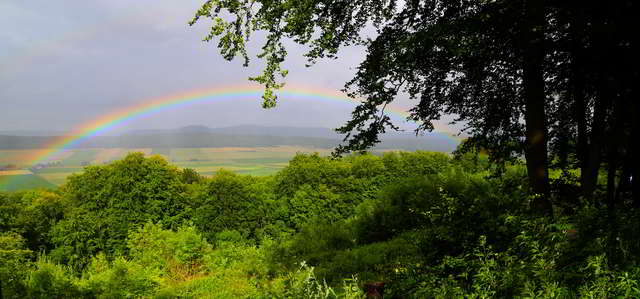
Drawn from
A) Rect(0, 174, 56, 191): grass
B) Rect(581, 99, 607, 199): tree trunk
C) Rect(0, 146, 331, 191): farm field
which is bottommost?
Rect(0, 146, 331, 191): farm field

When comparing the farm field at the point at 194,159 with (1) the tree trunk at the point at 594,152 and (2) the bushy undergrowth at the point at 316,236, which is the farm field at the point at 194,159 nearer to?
(2) the bushy undergrowth at the point at 316,236

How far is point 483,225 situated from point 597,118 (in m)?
4.20

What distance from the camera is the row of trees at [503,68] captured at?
21.6ft

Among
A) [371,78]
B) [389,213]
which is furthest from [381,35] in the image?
[389,213]

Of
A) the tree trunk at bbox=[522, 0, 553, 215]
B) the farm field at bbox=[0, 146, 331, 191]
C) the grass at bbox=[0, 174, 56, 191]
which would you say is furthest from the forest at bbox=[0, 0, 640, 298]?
the farm field at bbox=[0, 146, 331, 191]

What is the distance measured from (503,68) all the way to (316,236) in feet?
48.0

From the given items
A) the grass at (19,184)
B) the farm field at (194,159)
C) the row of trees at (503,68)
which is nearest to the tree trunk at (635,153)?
the row of trees at (503,68)

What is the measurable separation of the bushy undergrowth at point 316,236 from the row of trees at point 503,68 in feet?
3.12

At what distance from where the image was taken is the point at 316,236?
835 inches

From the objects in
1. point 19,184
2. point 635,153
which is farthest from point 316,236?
point 19,184

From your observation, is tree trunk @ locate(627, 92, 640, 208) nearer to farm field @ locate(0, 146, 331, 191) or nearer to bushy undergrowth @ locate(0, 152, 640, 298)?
bushy undergrowth @ locate(0, 152, 640, 298)

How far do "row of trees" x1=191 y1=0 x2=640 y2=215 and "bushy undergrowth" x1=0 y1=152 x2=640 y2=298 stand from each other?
951mm

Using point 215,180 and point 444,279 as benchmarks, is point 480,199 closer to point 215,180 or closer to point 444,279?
point 444,279

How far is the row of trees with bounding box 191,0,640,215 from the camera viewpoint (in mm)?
6598
